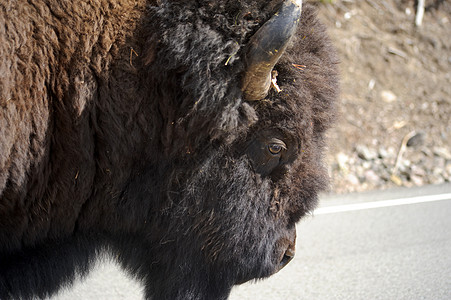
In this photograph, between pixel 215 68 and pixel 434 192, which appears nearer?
pixel 215 68

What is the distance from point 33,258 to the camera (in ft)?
9.03

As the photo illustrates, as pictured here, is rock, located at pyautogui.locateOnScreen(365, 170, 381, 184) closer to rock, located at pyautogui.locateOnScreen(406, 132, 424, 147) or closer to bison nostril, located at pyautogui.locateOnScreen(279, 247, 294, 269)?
rock, located at pyautogui.locateOnScreen(406, 132, 424, 147)

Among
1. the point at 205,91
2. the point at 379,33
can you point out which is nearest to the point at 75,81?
the point at 205,91

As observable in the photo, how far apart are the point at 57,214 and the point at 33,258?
1.23 feet

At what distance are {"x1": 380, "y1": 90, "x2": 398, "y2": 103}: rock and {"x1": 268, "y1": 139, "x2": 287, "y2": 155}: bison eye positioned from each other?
7.59 meters

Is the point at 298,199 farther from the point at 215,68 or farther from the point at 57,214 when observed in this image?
the point at 57,214

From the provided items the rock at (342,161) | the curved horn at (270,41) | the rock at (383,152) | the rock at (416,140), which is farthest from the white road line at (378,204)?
the curved horn at (270,41)

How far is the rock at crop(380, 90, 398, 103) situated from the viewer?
31.7ft

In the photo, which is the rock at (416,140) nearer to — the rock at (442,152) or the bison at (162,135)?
the rock at (442,152)

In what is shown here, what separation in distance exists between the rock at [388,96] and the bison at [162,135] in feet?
24.0

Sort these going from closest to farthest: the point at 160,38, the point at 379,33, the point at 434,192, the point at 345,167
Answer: the point at 160,38 → the point at 434,192 → the point at 345,167 → the point at 379,33

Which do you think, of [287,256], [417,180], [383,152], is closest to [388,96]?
[383,152]

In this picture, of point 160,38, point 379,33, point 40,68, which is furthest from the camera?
point 379,33

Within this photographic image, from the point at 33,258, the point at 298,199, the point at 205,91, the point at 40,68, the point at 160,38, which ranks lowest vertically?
the point at 298,199
